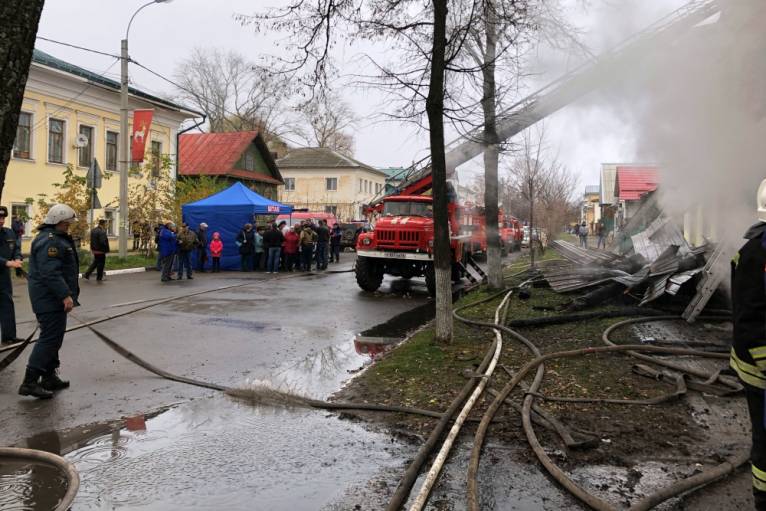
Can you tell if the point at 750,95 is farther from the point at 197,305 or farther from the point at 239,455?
the point at 197,305

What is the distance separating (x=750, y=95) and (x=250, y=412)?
7.20 metres

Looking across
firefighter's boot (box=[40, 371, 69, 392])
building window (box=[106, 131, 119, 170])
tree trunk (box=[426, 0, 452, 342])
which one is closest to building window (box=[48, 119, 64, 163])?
building window (box=[106, 131, 119, 170])

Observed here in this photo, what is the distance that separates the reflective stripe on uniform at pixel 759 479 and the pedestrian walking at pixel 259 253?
697 inches

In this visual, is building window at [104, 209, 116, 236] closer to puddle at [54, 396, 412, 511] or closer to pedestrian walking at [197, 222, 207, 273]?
pedestrian walking at [197, 222, 207, 273]

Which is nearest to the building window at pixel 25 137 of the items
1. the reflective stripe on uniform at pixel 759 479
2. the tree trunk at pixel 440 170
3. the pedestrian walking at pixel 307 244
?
the pedestrian walking at pixel 307 244

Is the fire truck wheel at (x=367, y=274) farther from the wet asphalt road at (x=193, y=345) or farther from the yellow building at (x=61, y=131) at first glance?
the yellow building at (x=61, y=131)

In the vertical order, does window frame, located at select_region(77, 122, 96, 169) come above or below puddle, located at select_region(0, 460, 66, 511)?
above

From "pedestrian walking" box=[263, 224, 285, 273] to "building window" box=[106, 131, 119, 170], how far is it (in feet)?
43.8

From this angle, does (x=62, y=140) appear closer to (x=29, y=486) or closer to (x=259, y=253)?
(x=259, y=253)

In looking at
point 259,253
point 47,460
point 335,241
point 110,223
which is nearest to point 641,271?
point 47,460

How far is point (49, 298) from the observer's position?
5.66 metres

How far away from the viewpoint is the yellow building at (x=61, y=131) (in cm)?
2308

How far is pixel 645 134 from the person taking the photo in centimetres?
968

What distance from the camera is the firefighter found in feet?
9.05
